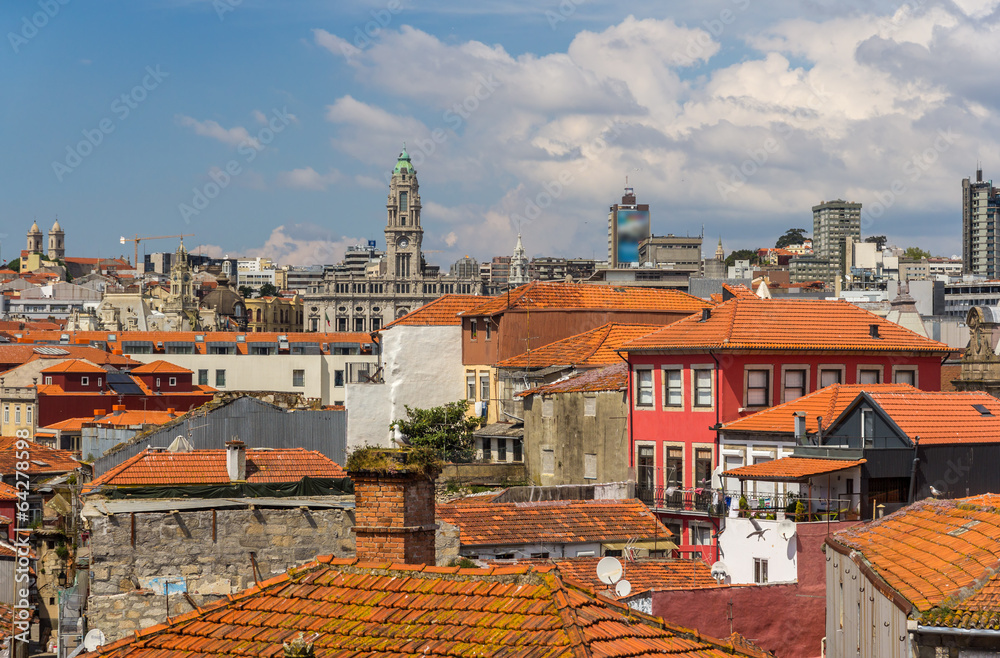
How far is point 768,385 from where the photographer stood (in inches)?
1433

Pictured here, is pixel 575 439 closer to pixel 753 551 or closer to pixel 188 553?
pixel 753 551

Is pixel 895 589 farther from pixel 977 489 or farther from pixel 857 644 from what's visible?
pixel 977 489

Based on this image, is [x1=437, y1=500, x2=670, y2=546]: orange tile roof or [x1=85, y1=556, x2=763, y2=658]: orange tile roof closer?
[x1=85, y1=556, x2=763, y2=658]: orange tile roof

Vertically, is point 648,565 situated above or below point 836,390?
below

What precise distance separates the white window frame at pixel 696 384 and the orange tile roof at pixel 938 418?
729 cm

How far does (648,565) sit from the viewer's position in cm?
2625

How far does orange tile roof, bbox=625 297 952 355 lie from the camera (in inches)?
1433

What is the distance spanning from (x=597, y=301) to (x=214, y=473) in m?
27.4

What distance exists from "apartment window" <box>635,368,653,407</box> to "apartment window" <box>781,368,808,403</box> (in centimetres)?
372

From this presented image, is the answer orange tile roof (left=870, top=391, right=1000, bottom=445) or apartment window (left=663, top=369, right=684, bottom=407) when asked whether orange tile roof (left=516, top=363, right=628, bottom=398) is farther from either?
orange tile roof (left=870, top=391, right=1000, bottom=445)

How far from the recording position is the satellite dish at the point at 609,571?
68.4 ft

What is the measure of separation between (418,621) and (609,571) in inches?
376

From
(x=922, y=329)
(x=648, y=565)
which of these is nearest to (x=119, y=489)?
(x=648, y=565)

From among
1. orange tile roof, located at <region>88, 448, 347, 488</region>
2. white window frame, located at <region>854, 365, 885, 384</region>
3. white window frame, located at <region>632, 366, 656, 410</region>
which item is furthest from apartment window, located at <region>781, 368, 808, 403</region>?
orange tile roof, located at <region>88, 448, 347, 488</region>
